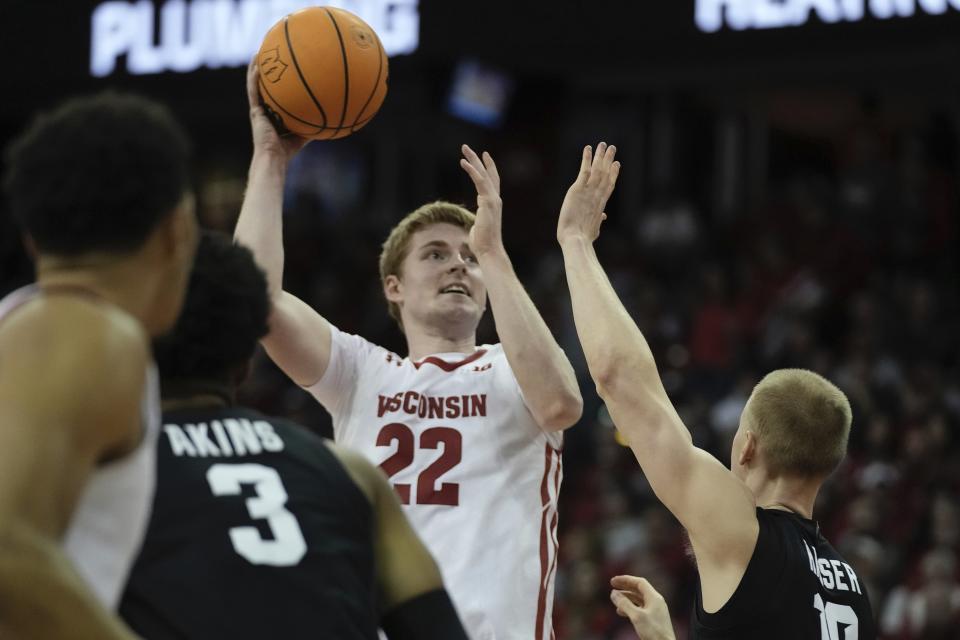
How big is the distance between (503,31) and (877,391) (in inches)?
157

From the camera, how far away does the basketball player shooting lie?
164 inches

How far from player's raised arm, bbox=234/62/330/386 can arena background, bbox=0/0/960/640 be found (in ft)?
17.9

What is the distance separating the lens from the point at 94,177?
6.65ft

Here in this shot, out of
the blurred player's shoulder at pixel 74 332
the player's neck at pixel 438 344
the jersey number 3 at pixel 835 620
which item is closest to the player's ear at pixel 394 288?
the player's neck at pixel 438 344

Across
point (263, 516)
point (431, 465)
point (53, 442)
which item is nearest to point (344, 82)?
point (431, 465)

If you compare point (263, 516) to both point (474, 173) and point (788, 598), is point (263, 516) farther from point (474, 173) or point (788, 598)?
point (474, 173)

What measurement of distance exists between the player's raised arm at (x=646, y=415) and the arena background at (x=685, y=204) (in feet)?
18.0

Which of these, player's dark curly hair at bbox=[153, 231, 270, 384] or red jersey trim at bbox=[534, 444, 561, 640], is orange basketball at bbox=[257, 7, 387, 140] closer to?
red jersey trim at bbox=[534, 444, 561, 640]

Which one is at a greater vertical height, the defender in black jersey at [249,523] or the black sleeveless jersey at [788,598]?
the defender in black jersey at [249,523]

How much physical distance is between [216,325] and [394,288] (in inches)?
91.4

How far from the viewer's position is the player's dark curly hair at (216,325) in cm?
246

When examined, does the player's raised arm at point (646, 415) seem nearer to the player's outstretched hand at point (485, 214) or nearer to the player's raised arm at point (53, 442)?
the player's outstretched hand at point (485, 214)

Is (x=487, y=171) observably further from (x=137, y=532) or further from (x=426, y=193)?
(x=426, y=193)

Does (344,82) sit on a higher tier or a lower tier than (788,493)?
higher
